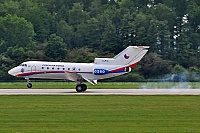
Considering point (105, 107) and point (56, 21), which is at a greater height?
point (56, 21)

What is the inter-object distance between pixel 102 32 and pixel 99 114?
294 ft

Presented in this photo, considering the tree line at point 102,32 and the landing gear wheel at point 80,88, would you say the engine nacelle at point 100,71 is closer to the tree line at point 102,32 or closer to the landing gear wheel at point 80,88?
the landing gear wheel at point 80,88

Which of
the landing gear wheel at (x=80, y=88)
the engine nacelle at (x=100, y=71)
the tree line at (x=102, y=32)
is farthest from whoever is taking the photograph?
the tree line at (x=102, y=32)

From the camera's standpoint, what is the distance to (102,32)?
127m

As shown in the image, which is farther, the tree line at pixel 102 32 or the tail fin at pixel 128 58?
the tree line at pixel 102 32

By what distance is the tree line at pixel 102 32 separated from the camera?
98500 millimetres

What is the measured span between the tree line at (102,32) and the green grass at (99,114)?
40.6m

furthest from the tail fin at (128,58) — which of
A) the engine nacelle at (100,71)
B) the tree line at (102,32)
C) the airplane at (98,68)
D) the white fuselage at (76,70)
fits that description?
the tree line at (102,32)

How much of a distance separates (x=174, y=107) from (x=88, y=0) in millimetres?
121633

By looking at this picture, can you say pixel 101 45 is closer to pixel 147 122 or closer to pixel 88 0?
pixel 88 0

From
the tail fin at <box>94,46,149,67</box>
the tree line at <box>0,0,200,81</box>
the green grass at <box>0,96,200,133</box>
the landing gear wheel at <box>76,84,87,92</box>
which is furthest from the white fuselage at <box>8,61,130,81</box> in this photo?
the tree line at <box>0,0,200,81</box>

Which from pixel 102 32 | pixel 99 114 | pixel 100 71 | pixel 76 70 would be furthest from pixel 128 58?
pixel 102 32

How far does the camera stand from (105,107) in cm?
4278

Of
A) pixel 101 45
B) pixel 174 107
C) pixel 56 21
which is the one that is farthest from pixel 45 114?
pixel 56 21
